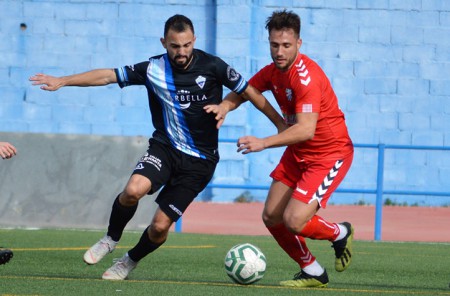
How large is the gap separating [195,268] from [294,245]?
1.45m

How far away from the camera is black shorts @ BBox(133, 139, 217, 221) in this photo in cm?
816

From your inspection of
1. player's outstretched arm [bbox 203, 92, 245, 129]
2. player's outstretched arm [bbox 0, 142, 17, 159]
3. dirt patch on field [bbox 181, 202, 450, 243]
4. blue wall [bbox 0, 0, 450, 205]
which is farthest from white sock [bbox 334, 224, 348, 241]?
blue wall [bbox 0, 0, 450, 205]

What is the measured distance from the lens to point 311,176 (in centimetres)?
817

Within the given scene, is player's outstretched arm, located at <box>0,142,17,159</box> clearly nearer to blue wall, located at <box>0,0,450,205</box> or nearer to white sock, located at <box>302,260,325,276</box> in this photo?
white sock, located at <box>302,260,325,276</box>

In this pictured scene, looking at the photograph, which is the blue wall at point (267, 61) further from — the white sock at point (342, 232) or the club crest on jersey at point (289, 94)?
the club crest on jersey at point (289, 94)

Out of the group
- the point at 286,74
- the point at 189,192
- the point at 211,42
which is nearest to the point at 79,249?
the point at 189,192

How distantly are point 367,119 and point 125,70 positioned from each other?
11135 mm

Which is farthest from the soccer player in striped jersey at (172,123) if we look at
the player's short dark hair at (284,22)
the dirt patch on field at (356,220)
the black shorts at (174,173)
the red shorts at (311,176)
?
the dirt patch on field at (356,220)

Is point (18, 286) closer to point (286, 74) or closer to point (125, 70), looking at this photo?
point (125, 70)

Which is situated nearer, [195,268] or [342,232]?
[342,232]

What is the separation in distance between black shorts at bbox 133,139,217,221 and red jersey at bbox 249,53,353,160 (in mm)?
769

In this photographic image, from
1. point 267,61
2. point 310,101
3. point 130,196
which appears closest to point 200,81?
point 310,101

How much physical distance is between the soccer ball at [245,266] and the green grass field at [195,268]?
8cm

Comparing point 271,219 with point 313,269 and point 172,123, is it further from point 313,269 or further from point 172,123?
point 172,123
